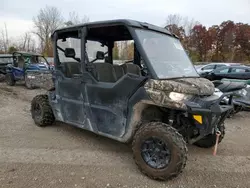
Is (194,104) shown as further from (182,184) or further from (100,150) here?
(100,150)

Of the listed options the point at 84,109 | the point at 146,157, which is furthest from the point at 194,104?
the point at 84,109

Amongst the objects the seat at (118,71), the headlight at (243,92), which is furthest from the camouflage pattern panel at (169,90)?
the headlight at (243,92)

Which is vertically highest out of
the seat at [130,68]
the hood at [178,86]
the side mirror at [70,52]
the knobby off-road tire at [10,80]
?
the side mirror at [70,52]

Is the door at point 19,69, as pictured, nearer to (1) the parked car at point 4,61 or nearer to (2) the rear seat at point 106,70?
(1) the parked car at point 4,61

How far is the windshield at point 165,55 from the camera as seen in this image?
3.33 meters

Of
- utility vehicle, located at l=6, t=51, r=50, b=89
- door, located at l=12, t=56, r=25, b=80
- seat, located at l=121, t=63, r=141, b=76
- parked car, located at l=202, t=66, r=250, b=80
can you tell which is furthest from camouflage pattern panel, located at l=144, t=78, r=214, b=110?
door, located at l=12, t=56, r=25, b=80

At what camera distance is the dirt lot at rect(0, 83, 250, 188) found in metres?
3.04

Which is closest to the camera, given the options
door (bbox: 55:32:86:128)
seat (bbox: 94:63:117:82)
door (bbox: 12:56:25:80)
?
seat (bbox: 94:63:117:82)

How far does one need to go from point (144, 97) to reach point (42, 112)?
2.81 m

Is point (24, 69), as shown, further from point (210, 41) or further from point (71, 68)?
point (210, 41)

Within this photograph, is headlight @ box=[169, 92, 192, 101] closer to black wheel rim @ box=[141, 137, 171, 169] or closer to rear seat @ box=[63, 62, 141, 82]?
black wheel rim @ box=[141, 137, 171, 169]

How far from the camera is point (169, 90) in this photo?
2.95m

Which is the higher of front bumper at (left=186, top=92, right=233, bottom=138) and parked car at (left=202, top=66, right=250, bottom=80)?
front bumper at (left=186, top=92, right=233, bottom=138)

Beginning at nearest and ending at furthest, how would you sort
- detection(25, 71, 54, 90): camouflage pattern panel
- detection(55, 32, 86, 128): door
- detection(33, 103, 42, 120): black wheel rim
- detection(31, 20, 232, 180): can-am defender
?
detection(31, 20, 232, 180): can-am defender → detection(55, 32, 86, 128): door → detection(33, 103, 42, 120): black wheel rim → detection(25, 71, 54, 90): camouflage pattern panel
